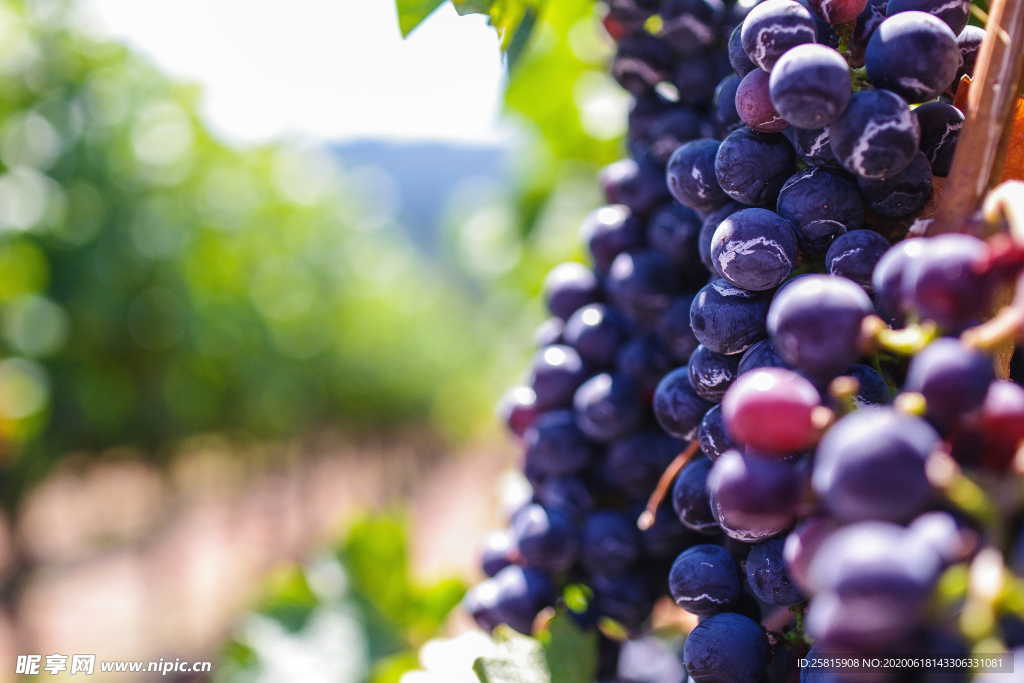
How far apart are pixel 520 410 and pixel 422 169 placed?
124ft

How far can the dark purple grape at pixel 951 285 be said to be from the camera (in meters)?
0.40

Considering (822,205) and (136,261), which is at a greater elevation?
(136,261)

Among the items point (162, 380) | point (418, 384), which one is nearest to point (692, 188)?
point (162, 380)

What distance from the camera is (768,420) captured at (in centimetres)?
42

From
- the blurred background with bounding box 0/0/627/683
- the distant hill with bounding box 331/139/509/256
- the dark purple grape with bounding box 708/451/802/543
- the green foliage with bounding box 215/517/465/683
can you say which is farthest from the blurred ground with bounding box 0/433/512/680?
the distant hill with bounding box 331/139/509/256

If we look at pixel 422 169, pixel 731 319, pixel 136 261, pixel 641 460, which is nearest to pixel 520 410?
pixel 641 460

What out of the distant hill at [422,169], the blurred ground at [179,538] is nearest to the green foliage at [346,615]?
the blurred ground at [179,538]

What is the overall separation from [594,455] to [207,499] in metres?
12.2

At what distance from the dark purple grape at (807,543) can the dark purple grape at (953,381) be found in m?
0.07

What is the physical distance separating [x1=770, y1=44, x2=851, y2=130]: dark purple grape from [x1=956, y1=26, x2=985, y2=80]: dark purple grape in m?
0.16

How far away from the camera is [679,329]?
748 mm

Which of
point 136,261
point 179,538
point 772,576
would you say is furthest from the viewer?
point 179,538

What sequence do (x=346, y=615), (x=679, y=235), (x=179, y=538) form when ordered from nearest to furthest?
1. (x=679, y=235)
2. (x=346, y=615)
3. (x=179, y=538)

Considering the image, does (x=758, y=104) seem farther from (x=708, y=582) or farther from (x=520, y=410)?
(x=520, y=410)
